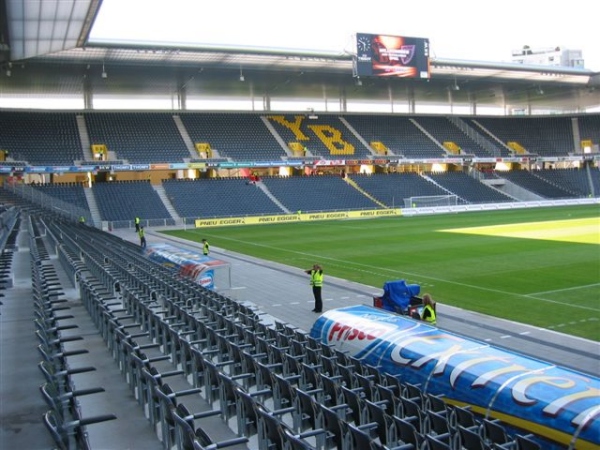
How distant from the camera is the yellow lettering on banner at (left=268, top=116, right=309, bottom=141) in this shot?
6712cm

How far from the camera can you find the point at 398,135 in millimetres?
70500

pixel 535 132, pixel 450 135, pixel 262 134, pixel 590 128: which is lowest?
pixel 450 135

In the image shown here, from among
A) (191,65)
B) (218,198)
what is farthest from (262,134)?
(191,65)

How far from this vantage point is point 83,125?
2334 inches

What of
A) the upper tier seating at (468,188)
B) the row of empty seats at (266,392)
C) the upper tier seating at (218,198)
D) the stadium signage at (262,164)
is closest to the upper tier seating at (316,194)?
the stadium signage at (262,164)

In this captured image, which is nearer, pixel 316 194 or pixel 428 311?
pixel 428 311

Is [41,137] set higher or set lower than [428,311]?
higher

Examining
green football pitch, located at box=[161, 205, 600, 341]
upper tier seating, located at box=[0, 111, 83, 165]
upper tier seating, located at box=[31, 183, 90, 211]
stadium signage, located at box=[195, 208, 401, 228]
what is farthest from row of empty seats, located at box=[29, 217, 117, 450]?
upper tier seating, located at box=[0, 111, 83, 165]

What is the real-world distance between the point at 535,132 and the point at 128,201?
173 ft

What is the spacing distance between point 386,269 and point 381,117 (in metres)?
50.5

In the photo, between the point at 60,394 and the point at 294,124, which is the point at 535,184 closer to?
the point at 294,124

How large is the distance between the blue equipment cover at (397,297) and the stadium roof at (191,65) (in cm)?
2079

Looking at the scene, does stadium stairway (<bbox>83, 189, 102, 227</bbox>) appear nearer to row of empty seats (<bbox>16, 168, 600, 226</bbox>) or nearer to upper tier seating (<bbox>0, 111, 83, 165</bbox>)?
row of empty seats (<bbox>16, 168, 600, 226</bbox>)

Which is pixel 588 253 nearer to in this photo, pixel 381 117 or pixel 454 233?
pixel 454 233
